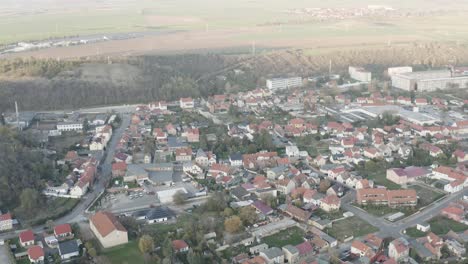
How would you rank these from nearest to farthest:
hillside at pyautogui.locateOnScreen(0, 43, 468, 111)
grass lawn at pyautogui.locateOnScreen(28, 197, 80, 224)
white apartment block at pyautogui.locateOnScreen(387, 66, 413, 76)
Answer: grass lawn at pyautogui.locateOnScreen(28, 197, 80, 224)
hillside at pyautogui.locateOnScreen(0, 43, 468, 111)
white apartment block at pyautogui.locateOnScreen(387, 66, 413, 76)

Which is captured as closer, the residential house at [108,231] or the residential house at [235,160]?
the residential house at [108,231]

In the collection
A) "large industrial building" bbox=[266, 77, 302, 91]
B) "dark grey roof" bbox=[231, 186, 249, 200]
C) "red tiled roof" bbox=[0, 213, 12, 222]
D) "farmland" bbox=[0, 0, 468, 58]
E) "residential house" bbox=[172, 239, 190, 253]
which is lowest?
"residential house" bbox=[172, 239, 190, 253]

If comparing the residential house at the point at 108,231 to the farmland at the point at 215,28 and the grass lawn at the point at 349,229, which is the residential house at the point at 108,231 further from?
the farmland at the point at 215,28

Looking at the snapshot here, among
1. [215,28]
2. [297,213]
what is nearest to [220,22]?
[215,28]

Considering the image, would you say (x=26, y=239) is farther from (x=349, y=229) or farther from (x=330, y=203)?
(x=349, y=229)

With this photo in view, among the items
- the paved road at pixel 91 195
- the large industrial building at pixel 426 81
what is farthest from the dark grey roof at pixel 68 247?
the large industrial building at pixel 426 81

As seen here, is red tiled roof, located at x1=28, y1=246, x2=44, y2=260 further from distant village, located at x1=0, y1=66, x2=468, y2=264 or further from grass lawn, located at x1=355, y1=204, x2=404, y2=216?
grass lawn, located at x1=355, y1=204, x2=404, y2=216

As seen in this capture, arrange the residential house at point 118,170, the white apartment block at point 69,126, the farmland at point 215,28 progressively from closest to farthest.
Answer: the residential house at point 118,170 < the white apartment block at point 69,126 < the farmland at point 215,28

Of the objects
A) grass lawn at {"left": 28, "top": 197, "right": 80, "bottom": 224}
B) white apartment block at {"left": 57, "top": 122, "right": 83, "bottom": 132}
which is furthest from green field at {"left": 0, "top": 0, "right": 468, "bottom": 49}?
grass lawn at {"left": 28, "top": 197, "right": 80, "bottom": 224}
